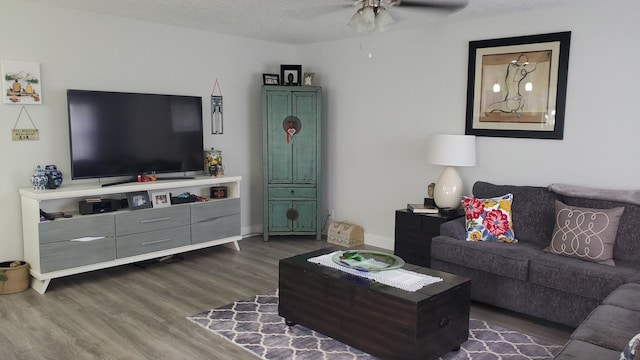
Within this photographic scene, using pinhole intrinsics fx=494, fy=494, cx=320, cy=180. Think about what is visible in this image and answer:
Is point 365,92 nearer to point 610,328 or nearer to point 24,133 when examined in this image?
point 24,133

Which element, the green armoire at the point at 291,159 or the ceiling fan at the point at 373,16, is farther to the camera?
the green armoire at the point at 291,159

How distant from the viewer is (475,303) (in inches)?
150

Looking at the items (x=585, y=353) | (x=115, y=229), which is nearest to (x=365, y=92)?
(x=115, y=229)

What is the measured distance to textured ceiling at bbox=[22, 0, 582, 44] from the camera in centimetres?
389

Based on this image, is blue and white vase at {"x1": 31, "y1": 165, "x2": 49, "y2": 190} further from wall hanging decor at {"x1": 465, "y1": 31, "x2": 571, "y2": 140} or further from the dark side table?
wall hanging decor at {"x1": 465, "y1": 31, "x2": 571, "y2": 140}

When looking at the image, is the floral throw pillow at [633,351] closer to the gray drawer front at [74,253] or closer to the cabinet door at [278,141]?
the gray drawer front at [74,253]

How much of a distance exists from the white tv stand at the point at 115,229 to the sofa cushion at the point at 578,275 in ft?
9.84

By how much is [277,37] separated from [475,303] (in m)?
3.51

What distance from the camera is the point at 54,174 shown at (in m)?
4.06

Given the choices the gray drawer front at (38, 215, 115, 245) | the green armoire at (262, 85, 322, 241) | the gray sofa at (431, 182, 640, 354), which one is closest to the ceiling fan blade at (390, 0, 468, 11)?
the gray sofa at (431, 182, 640, 354)

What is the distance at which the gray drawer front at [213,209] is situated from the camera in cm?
482

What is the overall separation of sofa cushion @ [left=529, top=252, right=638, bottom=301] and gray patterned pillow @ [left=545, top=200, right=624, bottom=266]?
0.08 m

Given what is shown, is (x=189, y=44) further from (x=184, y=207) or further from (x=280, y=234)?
(x=280, y=234)

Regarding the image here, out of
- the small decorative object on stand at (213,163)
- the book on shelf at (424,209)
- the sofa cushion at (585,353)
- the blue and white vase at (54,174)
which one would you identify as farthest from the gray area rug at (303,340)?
the small decorative object on stand at (213,163)
